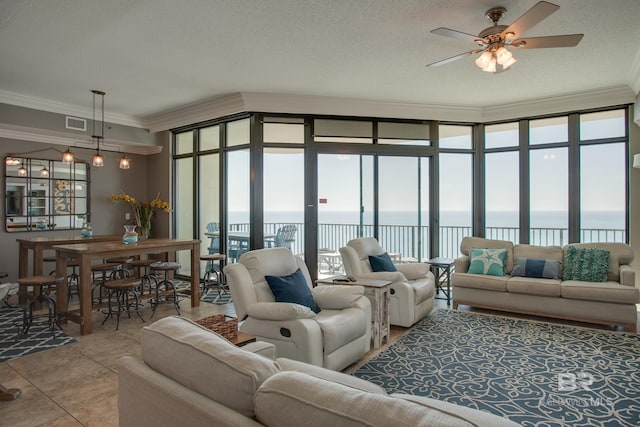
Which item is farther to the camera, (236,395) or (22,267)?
(22,267)

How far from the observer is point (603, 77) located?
4875mm

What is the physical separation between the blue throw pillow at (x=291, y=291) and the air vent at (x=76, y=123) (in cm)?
505

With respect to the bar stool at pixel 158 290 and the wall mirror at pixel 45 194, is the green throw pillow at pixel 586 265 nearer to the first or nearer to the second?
the bar stool at pixel 158 290

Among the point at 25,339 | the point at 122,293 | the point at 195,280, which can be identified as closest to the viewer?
the point at 25,339

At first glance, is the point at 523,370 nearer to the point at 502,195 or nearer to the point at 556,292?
the point at 556,292

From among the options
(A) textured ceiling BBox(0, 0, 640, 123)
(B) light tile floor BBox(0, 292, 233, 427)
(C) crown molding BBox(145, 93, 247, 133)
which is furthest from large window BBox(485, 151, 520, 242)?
(B) light tile floor BBox(0, 292, 233, 427)

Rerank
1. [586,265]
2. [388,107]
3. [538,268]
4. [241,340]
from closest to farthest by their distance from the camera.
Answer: [241,340], [586,265], [538,268], [388,107]

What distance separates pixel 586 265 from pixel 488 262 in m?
A: 1.07

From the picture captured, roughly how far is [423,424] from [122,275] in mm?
5770

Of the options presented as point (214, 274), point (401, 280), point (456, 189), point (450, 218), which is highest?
point (456, 189)

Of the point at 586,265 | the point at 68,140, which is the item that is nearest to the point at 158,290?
the point at 68,140

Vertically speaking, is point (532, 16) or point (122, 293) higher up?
point (532, 16)

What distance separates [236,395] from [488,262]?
463cm

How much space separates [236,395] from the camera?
107cm
